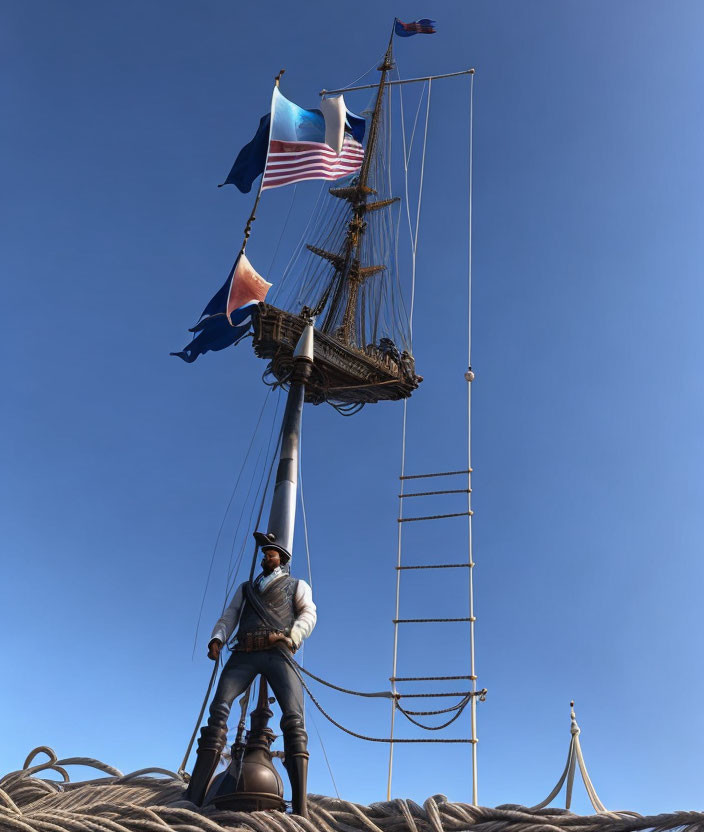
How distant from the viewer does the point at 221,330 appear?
39.5ft

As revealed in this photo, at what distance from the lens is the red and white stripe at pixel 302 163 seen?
11.8 meters

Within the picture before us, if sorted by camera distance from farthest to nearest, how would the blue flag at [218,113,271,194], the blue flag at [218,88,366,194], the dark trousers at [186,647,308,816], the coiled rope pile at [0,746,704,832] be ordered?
the blue flag at [218,113,271,194], the blue flag at [218,88,366,194], the dark trousers at [186,647,308,816], the coiled rope pile at [0,746,704,832]

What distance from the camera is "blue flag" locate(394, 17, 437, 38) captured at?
18.8 metres

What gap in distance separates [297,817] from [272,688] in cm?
169

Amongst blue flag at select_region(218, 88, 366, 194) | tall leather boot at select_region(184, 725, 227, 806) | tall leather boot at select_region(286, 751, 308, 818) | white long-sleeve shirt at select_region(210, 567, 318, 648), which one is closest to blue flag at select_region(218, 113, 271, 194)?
blue flag at select_region(218, 88, 366, 194)

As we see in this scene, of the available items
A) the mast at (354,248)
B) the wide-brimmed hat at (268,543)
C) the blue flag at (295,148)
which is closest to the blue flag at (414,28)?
the mast at (354,248)

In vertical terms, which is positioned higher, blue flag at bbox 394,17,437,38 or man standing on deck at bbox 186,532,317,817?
blue flag at bbox 394,17,437,38

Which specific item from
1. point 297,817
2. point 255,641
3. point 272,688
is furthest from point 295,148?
point 297,817

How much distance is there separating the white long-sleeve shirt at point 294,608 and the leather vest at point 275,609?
4 centimetres

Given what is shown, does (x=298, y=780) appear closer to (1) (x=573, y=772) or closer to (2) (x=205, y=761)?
(2) (x=205, y=761)

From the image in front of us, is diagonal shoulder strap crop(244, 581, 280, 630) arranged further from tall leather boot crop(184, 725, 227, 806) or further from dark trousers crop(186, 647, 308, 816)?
tall leather boot crop(184, 725, 227, 806)

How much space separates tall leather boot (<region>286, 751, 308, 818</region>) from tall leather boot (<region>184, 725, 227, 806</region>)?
24.4 inches

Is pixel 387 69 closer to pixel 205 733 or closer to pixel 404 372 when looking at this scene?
pixel 404 372

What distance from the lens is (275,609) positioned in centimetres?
702
